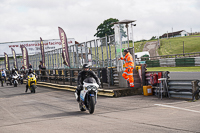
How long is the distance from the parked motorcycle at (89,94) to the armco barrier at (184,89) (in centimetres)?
422

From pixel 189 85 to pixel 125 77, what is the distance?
13.0ft

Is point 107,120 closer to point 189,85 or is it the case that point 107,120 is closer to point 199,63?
point 189,85

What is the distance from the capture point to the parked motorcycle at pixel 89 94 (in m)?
9.58

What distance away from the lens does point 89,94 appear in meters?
9.66

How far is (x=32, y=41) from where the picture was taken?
187ft

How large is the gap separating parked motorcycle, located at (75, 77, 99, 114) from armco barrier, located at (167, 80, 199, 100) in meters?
4.22

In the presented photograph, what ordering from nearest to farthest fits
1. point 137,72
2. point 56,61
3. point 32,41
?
1. point 137,72
2. point 56,61
3. point 32,41

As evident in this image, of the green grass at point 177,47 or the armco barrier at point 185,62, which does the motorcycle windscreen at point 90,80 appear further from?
the green grass at point 177,47

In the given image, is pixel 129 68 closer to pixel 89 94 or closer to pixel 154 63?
pixel 89 94

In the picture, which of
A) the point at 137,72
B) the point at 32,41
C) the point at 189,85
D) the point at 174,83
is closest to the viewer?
the point at 189,85

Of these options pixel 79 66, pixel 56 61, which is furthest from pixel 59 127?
pixel 56 61

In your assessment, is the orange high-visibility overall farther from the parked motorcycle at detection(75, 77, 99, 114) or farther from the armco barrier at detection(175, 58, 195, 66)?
the armco barrier at detection(175, 58, 195, 66)

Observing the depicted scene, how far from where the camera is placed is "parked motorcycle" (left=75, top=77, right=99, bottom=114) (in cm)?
958

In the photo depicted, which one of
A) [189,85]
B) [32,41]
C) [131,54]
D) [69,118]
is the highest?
[32,41]
